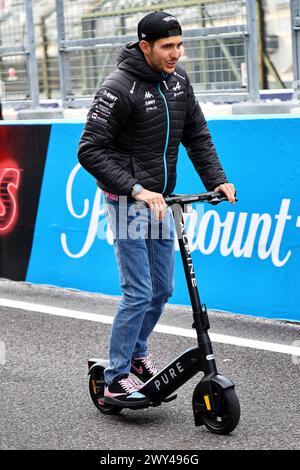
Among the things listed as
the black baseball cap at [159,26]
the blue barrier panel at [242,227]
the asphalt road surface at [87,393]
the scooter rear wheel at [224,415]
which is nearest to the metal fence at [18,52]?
the blue barrier panel at [242,227]

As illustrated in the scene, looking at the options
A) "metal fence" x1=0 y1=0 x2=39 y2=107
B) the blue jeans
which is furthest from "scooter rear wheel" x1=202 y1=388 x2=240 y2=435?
"metal fence" x1=0 y1=0 x2=39 y2=107

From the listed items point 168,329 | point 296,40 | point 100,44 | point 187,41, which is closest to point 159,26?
point 168,329

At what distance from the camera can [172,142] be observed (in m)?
5.32

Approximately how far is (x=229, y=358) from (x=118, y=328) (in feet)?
4.71

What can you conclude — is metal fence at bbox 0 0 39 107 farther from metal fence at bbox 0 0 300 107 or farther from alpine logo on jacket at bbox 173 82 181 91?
alpine logo on jacket at bbox 173 82 181 91

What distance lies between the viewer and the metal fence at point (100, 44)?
9531 millimetres

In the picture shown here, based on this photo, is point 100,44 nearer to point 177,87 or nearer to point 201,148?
point 201,148

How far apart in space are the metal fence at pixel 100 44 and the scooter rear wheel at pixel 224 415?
444 centimetres

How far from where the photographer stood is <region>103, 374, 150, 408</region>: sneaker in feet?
17.6

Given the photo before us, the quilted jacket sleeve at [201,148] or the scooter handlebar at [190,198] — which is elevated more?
the quilted jacket sleeve at [201,148]

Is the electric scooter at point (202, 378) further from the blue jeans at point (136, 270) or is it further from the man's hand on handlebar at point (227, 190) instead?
the blue jeans at point (136, 270)

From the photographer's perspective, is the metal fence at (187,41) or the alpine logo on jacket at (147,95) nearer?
the alpine logo on jacket at (147,95)

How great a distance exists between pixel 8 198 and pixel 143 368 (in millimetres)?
3870
